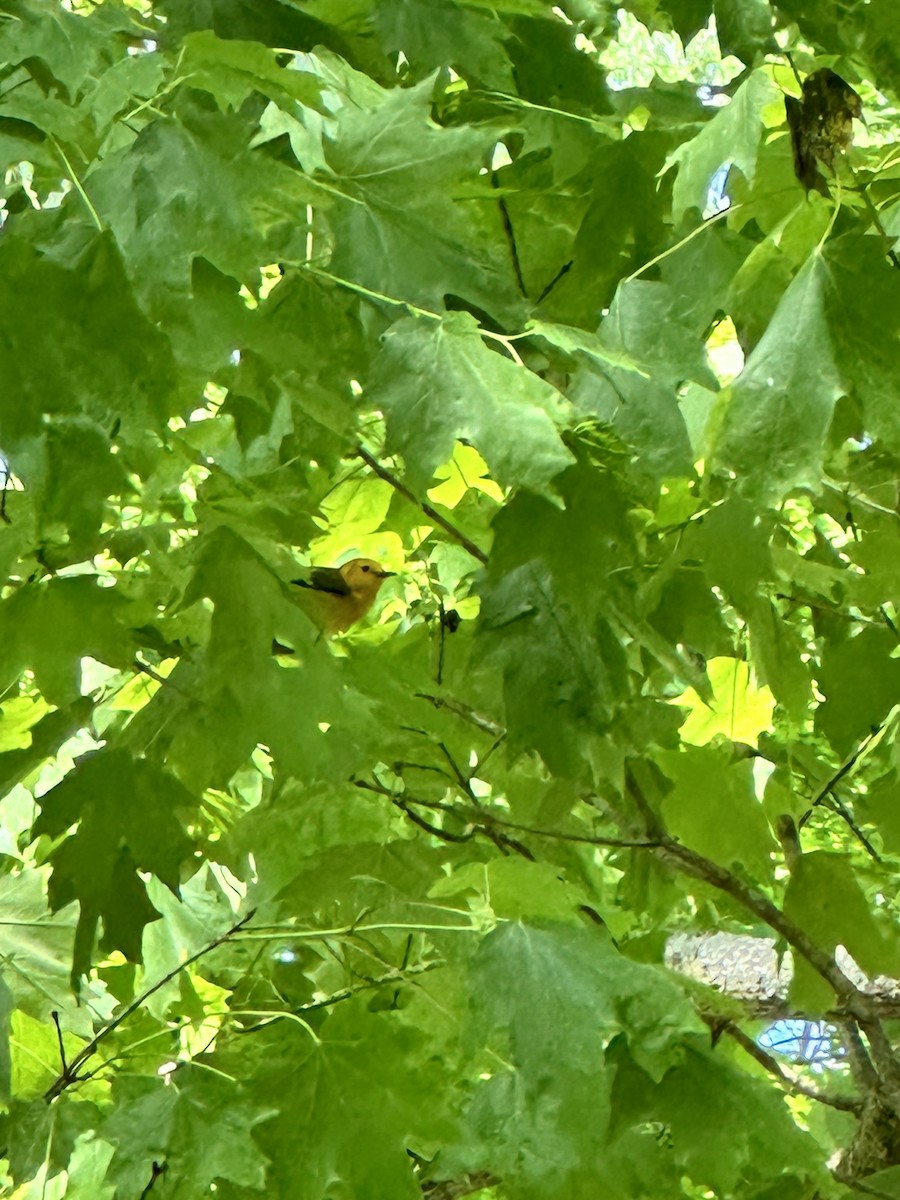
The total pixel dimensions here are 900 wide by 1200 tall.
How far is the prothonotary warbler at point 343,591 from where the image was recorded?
3.96ft

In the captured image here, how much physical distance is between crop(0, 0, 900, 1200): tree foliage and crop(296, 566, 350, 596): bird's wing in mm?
126

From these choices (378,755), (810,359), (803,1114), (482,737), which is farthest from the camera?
(803,1114)

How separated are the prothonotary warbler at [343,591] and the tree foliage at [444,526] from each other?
117 millimetres

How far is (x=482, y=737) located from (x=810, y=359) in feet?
1.60

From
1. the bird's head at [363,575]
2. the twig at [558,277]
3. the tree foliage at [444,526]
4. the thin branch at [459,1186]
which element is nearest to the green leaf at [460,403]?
the tree foliage at [444,526]

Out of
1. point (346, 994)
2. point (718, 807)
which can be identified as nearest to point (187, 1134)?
point (346, 994)

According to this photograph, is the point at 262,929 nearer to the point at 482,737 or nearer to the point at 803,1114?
the point at 482,737

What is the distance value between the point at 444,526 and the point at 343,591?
347 millimetres

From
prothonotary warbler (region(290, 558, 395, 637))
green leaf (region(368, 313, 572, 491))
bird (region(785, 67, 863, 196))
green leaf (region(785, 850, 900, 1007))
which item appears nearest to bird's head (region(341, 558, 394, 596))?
prothonotary warbler (region(290, 558, 395, 637))

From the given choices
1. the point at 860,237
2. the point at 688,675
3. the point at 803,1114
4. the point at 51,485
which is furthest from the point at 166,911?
the point at 803,1114

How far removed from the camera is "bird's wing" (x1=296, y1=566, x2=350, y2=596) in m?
1.22

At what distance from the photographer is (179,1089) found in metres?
0.88

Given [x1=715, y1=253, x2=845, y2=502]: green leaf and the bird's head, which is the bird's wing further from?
[x1=715, y1=253, x2=845, y2=502]: green leaf

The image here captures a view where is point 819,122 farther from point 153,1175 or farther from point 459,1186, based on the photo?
point 459,1186
